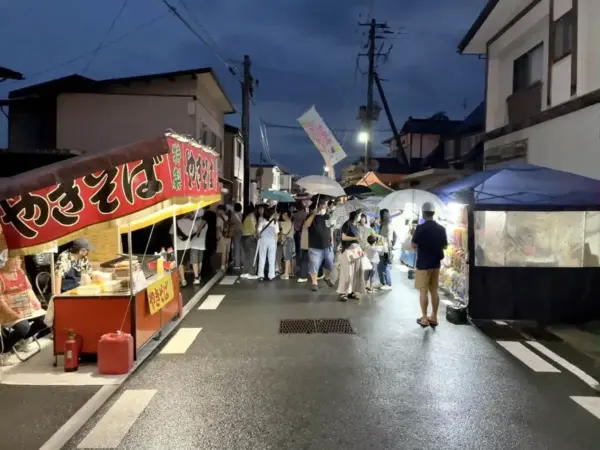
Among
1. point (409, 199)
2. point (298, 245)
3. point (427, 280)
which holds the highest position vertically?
point (409, 199)

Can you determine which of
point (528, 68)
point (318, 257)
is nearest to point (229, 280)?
point (318, 257)

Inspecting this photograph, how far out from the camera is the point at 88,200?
5809 millimetres

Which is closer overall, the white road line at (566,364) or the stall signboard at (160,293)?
the white road line at (566,364)

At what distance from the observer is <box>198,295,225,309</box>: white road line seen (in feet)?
35.9

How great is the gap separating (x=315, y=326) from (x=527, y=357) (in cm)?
341

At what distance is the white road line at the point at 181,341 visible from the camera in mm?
7668

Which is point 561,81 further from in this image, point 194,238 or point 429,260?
point 194,238

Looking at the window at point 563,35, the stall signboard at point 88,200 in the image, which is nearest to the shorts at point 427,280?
the stall signboard at point 88,200

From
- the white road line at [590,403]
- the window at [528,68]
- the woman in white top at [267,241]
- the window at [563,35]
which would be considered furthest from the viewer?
the window at [528,68]

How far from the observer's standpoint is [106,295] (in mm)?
6824

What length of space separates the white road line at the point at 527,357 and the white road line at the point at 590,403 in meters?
0.95

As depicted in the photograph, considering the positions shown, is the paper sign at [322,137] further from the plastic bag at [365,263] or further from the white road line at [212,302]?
the white road line at [212,302]

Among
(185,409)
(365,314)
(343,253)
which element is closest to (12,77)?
(343,253)

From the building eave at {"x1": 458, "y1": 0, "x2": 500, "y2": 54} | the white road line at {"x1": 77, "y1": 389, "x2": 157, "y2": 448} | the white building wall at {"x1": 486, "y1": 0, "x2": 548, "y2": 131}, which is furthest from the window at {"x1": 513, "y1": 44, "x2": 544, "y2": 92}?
the white road line at {"x1": 77, "y1": 389, "x2": 157, "y2": 448}
